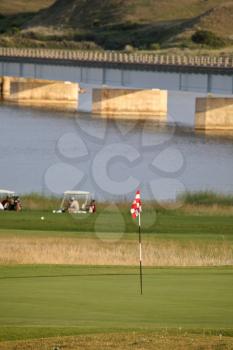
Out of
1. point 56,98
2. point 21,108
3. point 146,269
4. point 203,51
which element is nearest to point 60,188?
point 146,269

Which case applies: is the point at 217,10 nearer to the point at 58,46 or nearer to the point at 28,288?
the point at 58,46

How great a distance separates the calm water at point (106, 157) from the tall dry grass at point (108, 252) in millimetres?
17878

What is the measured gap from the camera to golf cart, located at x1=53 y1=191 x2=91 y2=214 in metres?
42.1

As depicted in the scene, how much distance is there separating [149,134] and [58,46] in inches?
3607

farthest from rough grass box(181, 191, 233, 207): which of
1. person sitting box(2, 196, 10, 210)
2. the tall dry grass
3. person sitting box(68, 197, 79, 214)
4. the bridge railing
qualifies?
the bridge railing

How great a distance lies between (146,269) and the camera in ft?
78.9

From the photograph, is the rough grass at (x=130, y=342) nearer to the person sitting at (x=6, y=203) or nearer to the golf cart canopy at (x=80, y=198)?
the golf cart canopy at (x=80, y=198)

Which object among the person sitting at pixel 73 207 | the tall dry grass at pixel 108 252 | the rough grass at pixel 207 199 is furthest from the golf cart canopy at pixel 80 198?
the tall dry grass at pixel 108 252

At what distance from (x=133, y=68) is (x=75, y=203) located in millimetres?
73910

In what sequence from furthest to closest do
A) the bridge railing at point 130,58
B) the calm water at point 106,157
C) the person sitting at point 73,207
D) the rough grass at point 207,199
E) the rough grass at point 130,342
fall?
the bridge railing at point 130,58
the calm water at point 106,157
the rough grass at point 207,199
the person sitting at point 73,207
the rough grass at point 130,342

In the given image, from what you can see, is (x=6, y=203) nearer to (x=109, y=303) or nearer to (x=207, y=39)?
(x=109, y=303)

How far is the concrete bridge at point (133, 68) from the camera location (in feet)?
352

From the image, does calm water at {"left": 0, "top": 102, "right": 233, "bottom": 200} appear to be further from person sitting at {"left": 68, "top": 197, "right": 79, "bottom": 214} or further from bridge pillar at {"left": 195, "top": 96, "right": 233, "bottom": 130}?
person sitting at {"left": 68, "top": 197, "right": 79, "bottom": 214}

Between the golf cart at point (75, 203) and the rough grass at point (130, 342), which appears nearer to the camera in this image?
the rough grass at point (130, 342)
